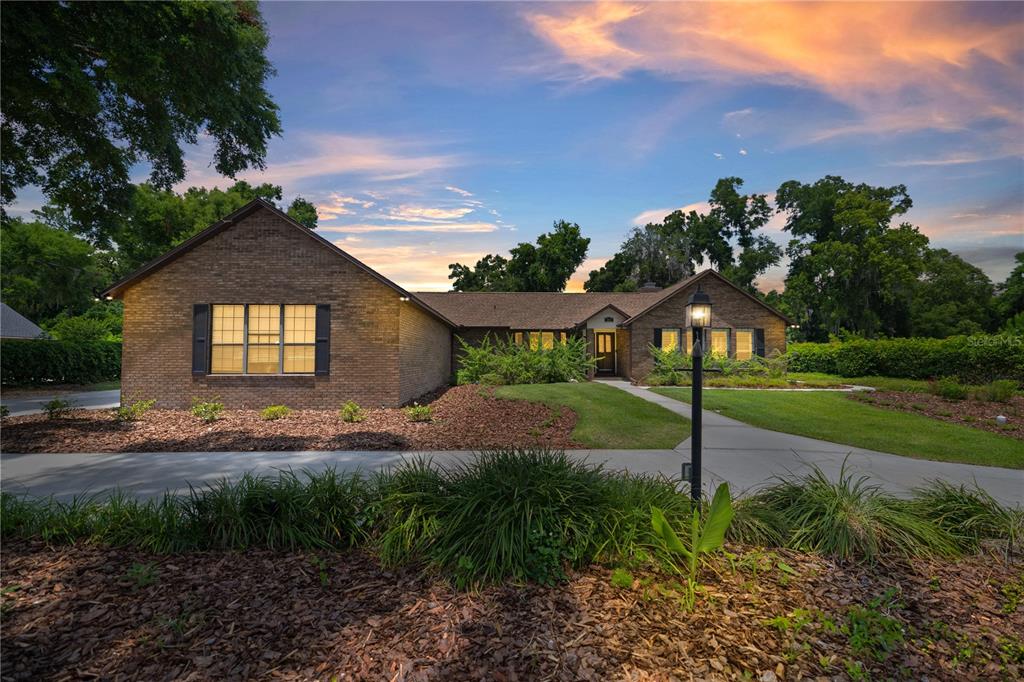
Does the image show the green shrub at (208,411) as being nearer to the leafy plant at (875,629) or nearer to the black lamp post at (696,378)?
the black lamp post at (696,378)

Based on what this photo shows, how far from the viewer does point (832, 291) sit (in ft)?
135

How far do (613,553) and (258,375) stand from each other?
41.5ft

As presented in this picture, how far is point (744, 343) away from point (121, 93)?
2314cm

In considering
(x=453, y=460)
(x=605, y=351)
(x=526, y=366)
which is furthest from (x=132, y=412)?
(x=605, y=351)

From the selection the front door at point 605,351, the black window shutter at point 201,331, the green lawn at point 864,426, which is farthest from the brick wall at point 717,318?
the black window shutter at point 201,331

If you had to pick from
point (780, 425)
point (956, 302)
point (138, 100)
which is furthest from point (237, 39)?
point (956, 302)

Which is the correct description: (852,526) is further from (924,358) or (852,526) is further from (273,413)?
(924,358)

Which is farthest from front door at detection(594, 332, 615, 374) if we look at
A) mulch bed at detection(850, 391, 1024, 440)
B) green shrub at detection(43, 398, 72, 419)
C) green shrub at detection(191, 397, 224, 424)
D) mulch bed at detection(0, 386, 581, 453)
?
green shrub at detection(43, 398, 72, 419)

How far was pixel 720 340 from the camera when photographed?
2314 cm

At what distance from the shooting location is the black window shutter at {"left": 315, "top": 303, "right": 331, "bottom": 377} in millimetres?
13828

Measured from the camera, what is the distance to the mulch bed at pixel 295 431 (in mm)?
9352

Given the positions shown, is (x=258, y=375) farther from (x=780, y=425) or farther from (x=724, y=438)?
(x=780, y=425)

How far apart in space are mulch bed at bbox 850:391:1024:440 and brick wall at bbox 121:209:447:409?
47.3 feet

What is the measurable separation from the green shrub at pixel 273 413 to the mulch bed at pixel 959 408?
16554 mm
